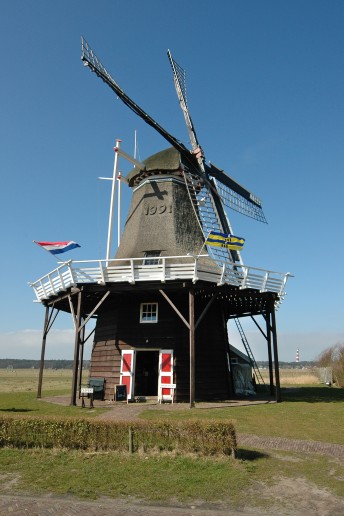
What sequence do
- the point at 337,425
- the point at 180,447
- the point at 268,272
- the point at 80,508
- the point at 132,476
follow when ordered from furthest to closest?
the point at 268,272, the point at 337,425, the point at 180,447, the point at 132,476, the point at 80,508

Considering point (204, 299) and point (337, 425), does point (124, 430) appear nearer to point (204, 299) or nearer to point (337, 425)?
point (337, 425)

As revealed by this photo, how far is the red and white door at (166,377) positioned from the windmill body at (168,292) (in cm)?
5

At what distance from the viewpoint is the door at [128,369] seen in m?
19.3

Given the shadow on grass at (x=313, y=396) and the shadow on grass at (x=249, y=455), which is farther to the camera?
the shadow on grass at (x=313, y=396)

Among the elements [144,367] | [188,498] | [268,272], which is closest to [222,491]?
[188,498]

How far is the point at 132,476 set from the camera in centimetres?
779

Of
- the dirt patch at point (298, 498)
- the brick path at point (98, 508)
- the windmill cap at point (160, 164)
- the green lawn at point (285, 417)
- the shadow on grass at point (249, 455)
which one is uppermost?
the windmill cap at point (160, 164)

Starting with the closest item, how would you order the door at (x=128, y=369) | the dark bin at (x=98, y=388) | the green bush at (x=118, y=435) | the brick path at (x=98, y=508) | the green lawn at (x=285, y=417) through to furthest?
the brick path at (x=98, y=508)
the green bush at (x=118, y=435)
the green lawn at (x=285, y=417)
the door at (x=128, y=369)
the dark bin at (x=98, y=388)

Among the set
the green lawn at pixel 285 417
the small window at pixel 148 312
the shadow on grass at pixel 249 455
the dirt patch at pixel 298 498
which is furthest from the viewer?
the small window at pixel 148 312

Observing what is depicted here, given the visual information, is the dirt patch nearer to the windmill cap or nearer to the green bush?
the green bush

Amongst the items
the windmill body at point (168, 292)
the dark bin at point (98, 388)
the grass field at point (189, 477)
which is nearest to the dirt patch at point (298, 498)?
the grass field at point (189, 477)

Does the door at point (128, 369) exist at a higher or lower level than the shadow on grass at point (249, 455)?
higher

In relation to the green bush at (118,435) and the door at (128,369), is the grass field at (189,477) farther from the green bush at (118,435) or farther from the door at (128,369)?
the door at (128,369)

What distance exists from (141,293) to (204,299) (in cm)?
354
